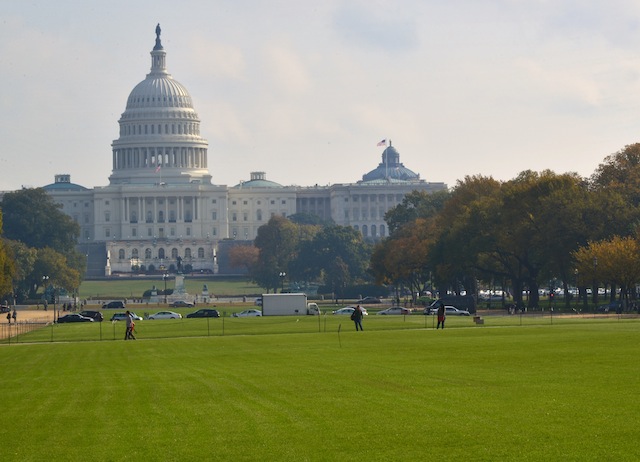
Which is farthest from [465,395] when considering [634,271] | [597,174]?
[597,174]

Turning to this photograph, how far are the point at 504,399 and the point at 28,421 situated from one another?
814 centimetres

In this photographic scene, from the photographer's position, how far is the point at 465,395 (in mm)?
26312

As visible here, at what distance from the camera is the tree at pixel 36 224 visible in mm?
187175

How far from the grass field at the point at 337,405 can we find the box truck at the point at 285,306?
5862 cm

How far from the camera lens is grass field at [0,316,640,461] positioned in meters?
20.3

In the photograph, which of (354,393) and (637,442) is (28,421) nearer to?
(354,393)

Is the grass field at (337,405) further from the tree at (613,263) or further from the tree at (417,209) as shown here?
the tree at (417,209)

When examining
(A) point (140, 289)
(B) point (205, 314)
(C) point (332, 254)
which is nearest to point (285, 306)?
(B) point (205, 314)

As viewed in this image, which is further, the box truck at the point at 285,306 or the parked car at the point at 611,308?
the box truck at the point at 285,306

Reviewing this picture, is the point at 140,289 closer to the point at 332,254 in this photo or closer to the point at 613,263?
the point at 332,254

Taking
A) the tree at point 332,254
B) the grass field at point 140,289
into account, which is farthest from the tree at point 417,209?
the grass field at point 140,289

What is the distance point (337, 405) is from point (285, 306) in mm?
78582

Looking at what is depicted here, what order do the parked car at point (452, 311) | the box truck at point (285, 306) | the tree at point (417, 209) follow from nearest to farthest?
the parked car at point (452, 311) → the box truck at point (285, 306) → the tree at point (417, 209)

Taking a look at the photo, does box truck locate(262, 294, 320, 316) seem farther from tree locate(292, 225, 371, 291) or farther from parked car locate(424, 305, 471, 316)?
tree locate(292, 225, 371, 291)
